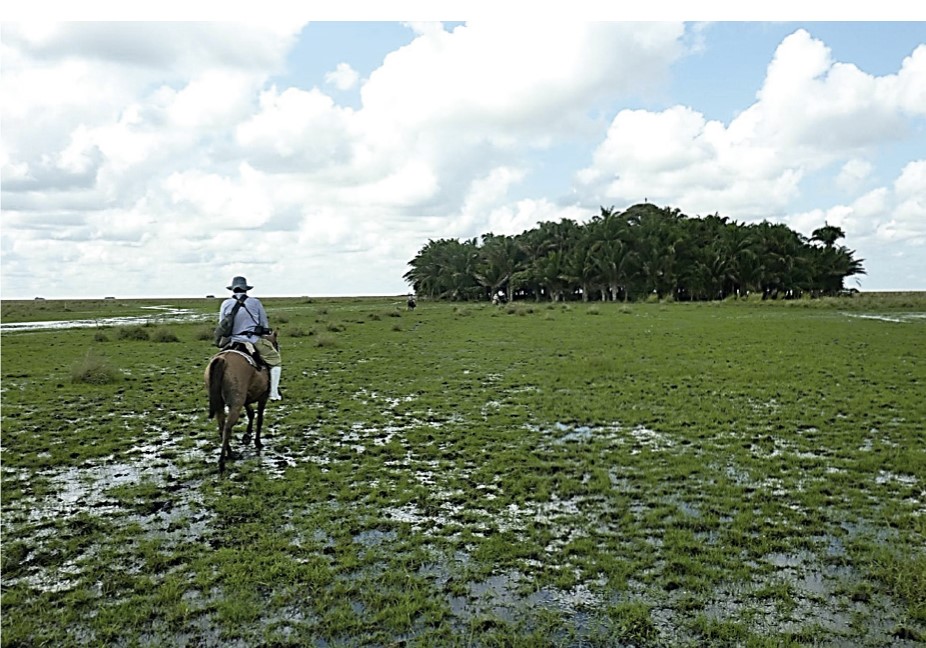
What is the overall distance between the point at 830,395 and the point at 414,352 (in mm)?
14764

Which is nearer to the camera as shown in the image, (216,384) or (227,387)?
(216,384)

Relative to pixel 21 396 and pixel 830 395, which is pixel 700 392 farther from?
pixel 21 396

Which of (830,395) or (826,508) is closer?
(826,508)

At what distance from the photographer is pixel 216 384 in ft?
29.7

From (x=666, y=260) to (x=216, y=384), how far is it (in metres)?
66.8

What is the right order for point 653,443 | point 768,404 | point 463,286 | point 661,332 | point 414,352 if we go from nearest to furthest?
1. point 653,443
2. point 768,404
3. point 414,352
4. point 661,332
5. point 463,286

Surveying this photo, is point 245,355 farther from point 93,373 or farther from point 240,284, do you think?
point 93,373

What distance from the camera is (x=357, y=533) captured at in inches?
259

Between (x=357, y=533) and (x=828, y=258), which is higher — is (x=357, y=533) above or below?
below

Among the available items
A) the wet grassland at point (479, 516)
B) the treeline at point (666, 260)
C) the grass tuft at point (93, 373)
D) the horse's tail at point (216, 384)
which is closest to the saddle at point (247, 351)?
the horse's tail at point (216, 384)

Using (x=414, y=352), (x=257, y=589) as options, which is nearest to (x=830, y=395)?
(x=257, y=589)

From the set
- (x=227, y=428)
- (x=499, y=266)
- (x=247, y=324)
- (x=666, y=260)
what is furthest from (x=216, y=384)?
(x=499, y=266)

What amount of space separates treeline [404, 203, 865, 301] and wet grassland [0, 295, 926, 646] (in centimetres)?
5618

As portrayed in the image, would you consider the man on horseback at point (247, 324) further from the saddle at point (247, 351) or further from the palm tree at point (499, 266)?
the palm tree at point (499, 266)
